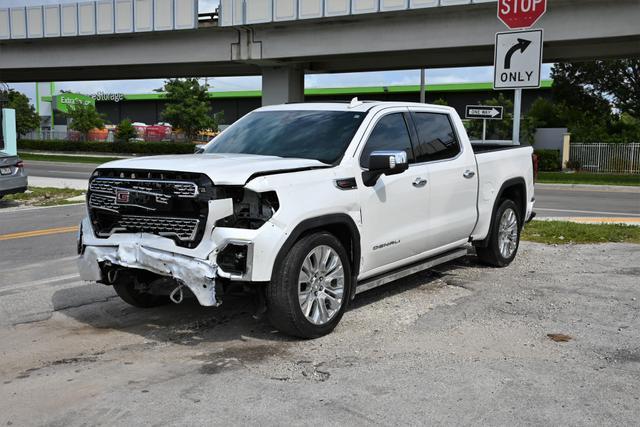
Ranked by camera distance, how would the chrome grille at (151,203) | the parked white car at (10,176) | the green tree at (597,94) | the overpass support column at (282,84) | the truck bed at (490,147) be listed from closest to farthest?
the chrome grille at (151,203) → the truck bed at (490,147) → the parked white car at (10,176) → the overpass support column at (282,84) → the green tree at (597,94)

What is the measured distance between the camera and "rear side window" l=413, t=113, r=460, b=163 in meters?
6.71

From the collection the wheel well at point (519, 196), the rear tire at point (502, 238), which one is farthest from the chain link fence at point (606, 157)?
the rear tire at point (502, 238)

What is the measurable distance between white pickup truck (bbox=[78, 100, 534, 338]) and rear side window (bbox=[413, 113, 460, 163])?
0.02m

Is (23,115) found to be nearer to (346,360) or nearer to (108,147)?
(108,147)

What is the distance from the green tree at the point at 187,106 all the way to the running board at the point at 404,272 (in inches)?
1964

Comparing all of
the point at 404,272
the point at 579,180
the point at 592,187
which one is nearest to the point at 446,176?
the point at 404,272

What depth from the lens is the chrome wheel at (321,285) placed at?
5.16 metres

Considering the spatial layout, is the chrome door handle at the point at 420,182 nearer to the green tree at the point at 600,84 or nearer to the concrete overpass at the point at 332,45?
the concrete overpass at the point at 332,45

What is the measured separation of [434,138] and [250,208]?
2.74 m

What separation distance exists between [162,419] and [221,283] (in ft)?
4.25

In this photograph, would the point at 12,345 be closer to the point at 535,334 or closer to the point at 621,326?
the point at 535,334

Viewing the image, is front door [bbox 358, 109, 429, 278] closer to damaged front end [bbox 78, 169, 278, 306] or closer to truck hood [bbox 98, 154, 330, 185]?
truck hood [bbox 98, 154, 330, 185]

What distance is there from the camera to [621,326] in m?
5.68

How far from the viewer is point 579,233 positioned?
10.6 m
